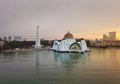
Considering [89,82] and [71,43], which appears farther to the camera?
[71,43]

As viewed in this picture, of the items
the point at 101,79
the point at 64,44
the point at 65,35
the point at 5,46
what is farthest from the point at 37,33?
the point at 101,79

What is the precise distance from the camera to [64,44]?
225 ft

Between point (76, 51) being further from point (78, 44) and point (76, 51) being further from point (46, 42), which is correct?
point (46, 42)

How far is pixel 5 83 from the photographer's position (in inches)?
637

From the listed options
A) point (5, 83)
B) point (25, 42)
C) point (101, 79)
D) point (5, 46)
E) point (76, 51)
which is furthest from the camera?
point (25, 42)

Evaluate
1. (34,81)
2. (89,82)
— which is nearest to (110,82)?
(89,82)

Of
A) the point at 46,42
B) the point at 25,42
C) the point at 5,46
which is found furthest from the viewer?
the point at 46,42

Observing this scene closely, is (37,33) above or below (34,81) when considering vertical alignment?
above

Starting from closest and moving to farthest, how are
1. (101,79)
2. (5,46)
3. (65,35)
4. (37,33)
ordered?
(101,79) < (65,35) < (5,46) < (37,33)

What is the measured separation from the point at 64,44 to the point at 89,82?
171 ft

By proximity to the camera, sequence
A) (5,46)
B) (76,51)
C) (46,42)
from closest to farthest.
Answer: (76,51), (5,46), (46,42)

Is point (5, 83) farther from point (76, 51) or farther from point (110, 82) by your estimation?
point (76, 51)

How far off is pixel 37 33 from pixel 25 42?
Result: 706 inches

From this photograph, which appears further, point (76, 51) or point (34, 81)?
point (76, 51)
